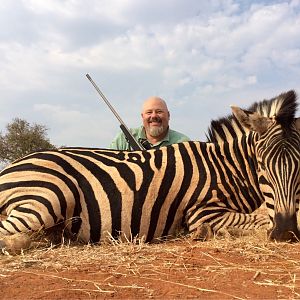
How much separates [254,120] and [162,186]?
3.03ft

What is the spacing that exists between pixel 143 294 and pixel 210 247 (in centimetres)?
107

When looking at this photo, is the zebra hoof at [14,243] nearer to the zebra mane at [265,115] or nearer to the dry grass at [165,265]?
the dry grass at [165,265]

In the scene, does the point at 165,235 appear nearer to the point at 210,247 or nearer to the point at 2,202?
the point at 210,247

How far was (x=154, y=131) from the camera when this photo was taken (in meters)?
6.02

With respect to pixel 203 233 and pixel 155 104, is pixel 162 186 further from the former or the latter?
pixel 155 104

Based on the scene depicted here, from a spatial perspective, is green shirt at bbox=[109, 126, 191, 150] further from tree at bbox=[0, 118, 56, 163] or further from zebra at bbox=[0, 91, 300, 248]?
tree at bbox=[0, 118, 56, 163]

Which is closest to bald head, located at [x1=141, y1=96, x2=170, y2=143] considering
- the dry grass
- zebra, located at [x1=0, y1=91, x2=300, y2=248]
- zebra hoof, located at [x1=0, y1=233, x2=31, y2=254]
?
zebra, located at [x1=0, y1=91, x2=300, y2=248]

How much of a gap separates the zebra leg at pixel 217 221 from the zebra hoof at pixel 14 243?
1.28 m

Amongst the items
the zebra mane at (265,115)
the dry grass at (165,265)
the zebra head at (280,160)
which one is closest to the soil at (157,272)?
the dry grass at (165,265)

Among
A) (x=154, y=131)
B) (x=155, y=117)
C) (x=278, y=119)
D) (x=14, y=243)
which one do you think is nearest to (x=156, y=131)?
(x=154, y=131)

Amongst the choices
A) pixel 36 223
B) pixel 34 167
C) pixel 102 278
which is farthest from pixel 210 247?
pixel 34 167

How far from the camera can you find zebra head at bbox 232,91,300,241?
3.11 m

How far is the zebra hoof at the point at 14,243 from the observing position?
9.82 feet

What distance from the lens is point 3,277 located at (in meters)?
2.36
